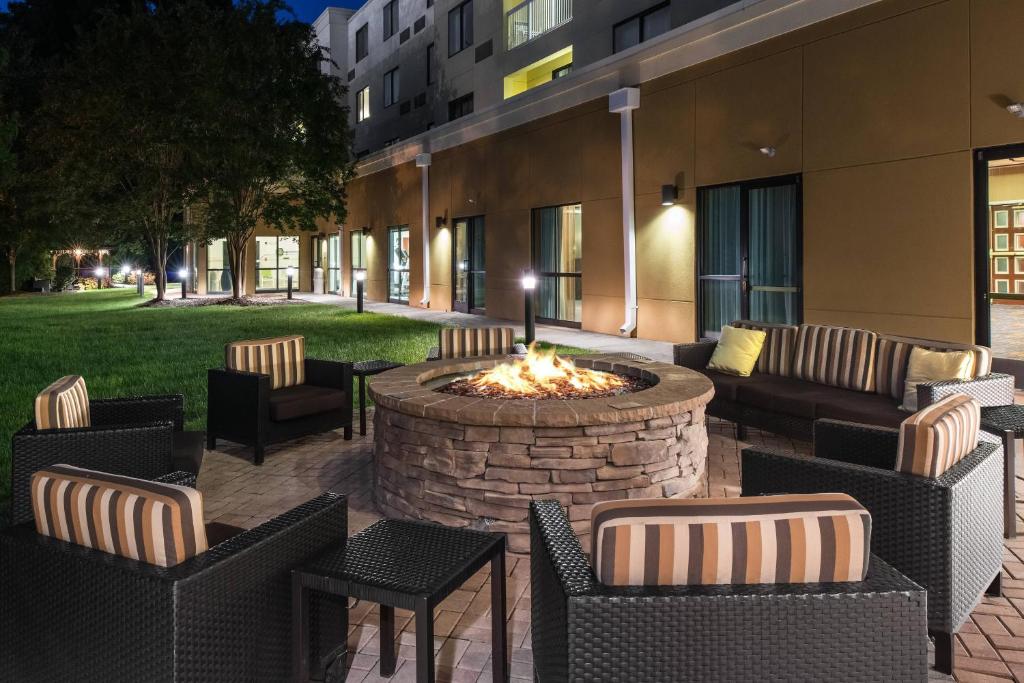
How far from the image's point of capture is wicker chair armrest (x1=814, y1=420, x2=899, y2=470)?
3.50 meters

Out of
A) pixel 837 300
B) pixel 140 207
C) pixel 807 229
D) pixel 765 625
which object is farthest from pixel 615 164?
pixel 140 207

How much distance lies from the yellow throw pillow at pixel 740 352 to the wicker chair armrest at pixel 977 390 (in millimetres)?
1751

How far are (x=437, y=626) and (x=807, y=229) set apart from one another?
331 inches

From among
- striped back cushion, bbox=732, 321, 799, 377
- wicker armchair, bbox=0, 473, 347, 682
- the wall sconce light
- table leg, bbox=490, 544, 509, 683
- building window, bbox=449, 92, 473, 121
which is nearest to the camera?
wicker armchair, bbox=0, 473, 347, 682

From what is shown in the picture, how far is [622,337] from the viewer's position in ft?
42.8

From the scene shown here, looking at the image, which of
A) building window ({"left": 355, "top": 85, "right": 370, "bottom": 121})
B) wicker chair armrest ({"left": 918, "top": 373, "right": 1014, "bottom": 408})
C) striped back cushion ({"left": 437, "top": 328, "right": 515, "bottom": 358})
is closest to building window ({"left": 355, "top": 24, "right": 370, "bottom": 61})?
building window ({"left": 355, "top": 85, "right": 370, "bottom": 121})

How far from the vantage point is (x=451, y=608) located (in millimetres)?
3135

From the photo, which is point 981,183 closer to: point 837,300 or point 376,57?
point 837,300

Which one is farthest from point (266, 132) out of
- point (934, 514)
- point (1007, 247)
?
point (934, 514)

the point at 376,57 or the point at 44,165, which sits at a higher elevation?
the point at 376,57

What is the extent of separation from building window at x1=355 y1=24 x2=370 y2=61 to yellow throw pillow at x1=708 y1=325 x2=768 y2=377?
84.0 feet

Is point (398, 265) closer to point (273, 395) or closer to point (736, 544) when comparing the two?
point (273, 395)

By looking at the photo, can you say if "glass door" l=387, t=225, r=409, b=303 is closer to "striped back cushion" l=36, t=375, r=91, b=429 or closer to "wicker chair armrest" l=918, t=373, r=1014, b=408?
"striped back cushion" l=36, t=375, r=91, b=429

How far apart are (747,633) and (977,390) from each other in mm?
3698
